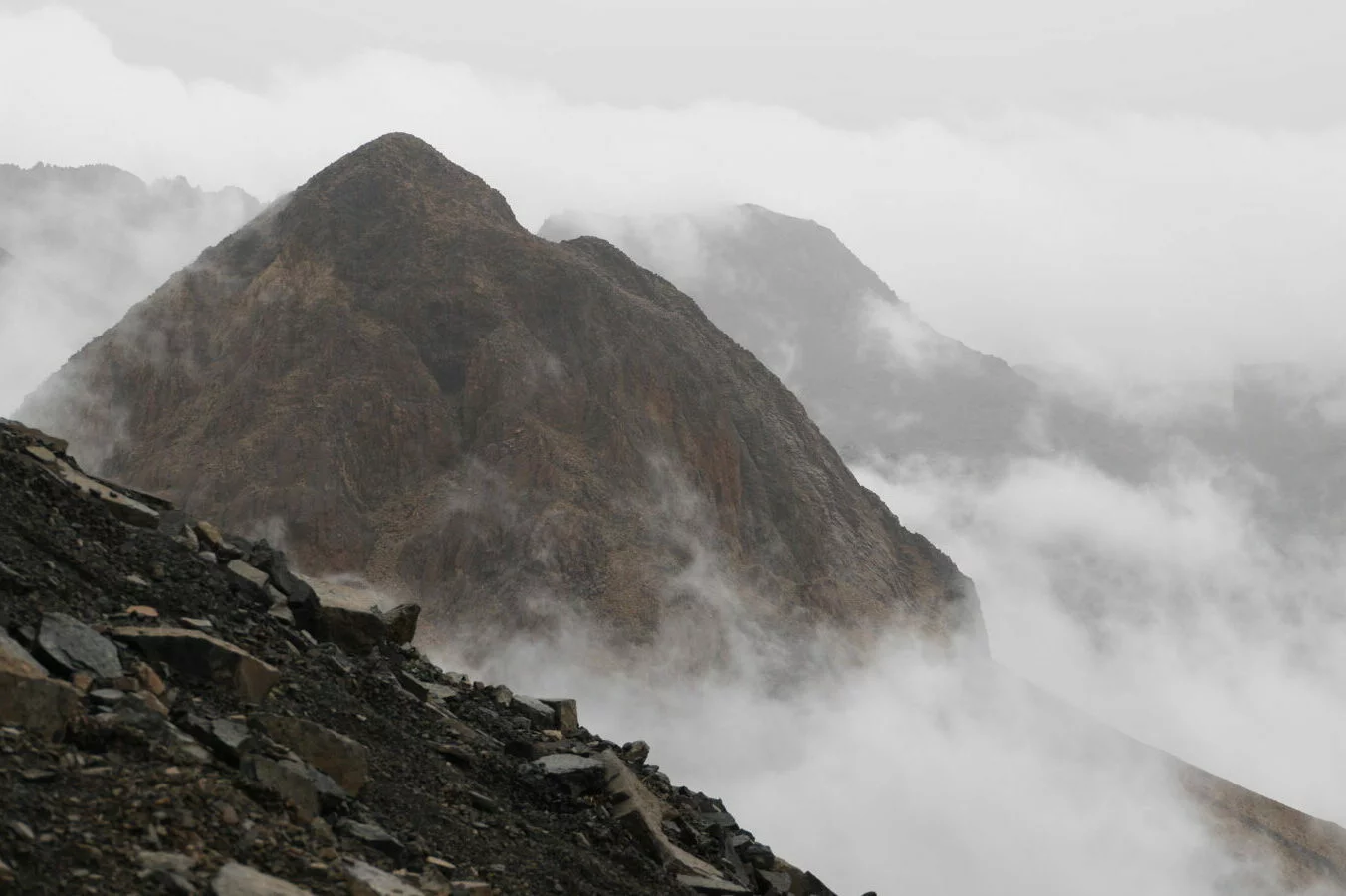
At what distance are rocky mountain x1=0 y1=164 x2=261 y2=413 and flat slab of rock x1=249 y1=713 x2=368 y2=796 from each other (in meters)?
91.9

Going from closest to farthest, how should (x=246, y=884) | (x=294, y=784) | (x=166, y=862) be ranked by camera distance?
(x=166, y=862) → (x=246, y=884) → (x=294, y=784)

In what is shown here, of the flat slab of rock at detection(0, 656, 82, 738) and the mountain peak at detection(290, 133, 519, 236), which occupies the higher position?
the mountain peak at detection(290, 133, 519, 236)

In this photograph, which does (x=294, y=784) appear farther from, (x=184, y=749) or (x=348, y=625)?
(x=348, y=625)

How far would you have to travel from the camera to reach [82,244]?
406 feet

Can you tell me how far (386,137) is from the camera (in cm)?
5659

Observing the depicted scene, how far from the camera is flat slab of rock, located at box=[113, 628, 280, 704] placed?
11.0 m

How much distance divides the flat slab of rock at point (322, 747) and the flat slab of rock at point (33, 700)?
1.99m

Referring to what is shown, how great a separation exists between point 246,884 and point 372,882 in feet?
3.97

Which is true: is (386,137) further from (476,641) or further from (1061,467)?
(1061,467)

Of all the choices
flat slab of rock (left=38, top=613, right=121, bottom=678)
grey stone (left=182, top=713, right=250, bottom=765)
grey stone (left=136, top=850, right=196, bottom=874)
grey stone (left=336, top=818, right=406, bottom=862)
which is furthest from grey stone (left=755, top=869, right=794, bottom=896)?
grey stone (left=136, top=850, right=196, bottom=874)

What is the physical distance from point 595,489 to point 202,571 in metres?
32.8

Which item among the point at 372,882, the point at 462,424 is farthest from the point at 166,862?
the point at 462,424

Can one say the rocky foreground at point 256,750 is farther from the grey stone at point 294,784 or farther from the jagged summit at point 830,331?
the jagged summit at point 830,331

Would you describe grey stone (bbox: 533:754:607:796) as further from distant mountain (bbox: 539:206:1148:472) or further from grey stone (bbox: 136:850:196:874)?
distant mountain (bbox: 539:206:1148:472)
